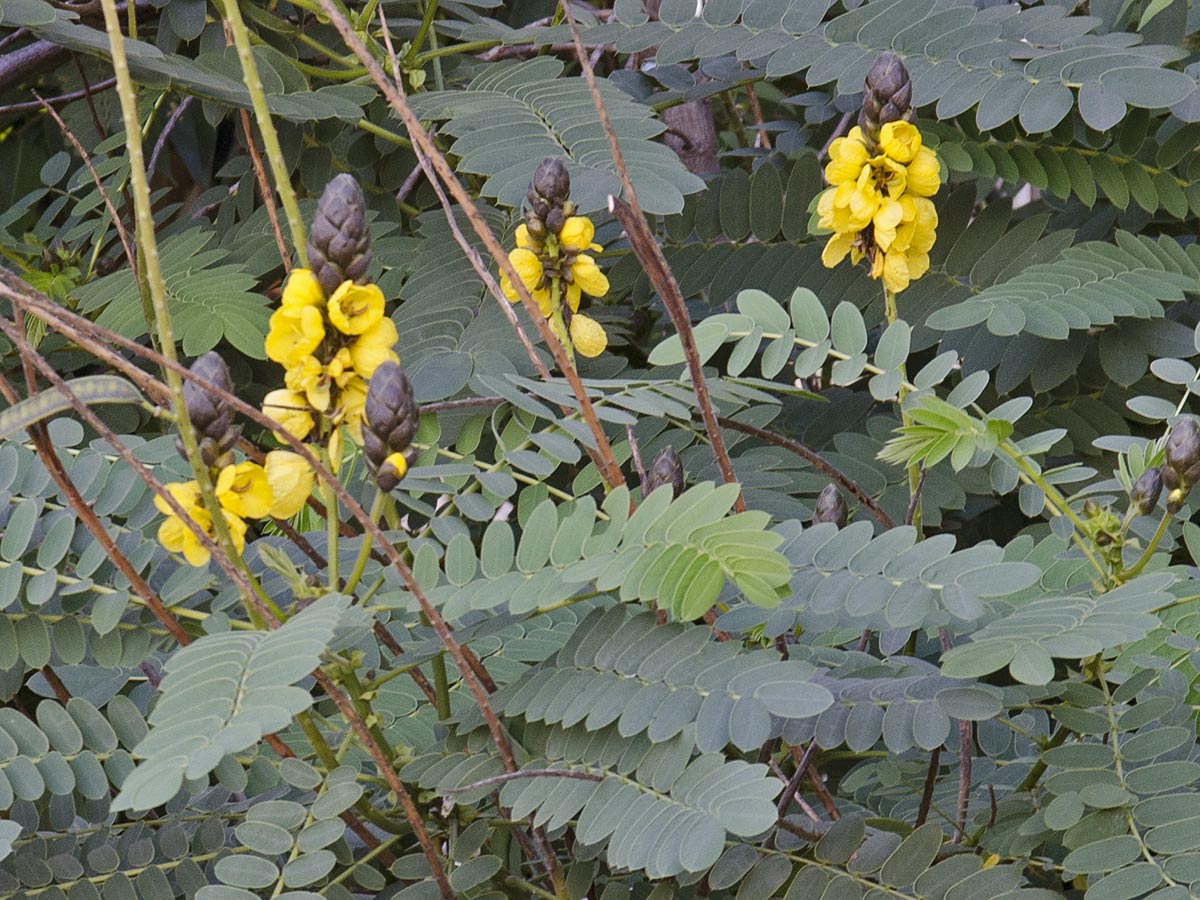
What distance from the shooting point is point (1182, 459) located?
2.42 feet

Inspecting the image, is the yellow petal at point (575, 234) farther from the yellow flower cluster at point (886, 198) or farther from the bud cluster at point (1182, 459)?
the bud cluster at point (1182, 459)

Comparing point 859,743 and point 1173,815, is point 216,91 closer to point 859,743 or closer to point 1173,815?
point 859,743

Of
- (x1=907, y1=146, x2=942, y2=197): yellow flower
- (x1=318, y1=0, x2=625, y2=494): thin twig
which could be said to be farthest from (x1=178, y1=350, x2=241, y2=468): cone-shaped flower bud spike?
(x1=907, y1=146, x2=942, y2=197): yellow flower

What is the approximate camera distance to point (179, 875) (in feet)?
2.52

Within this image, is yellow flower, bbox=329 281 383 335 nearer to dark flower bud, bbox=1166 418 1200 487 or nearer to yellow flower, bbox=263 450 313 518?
yellow flower, bbox=263 450 313 518

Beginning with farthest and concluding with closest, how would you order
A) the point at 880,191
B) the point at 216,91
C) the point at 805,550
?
the point at 216,91 < the point at 880,191 < the point at 805,550

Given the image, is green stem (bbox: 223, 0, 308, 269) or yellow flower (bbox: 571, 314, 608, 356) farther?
yellow flower (bbox: 571, 314, 608, 356)

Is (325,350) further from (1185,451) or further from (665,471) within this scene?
(1185,451)

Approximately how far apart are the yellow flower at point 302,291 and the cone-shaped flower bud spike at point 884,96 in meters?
0.43

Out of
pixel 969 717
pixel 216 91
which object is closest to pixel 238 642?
pixel 969 717

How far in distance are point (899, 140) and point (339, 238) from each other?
430 mm

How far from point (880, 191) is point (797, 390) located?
159mm

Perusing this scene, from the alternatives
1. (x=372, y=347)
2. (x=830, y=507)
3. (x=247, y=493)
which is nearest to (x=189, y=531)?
(x=247, y=493)

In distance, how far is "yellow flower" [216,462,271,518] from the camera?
66 centimetres
